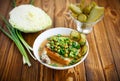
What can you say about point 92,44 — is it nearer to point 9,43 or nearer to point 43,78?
point 43,78

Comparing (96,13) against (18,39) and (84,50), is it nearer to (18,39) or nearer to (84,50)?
(84,50)

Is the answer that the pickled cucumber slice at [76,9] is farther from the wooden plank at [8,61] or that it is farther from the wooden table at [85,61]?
the wooden plank at [8,61]

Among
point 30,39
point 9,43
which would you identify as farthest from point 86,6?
point 9,43

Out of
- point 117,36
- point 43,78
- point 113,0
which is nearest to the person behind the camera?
point 43,78

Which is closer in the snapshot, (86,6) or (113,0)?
(86,6)

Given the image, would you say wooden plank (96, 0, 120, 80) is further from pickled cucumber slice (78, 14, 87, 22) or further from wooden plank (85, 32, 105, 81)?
pickled cucumber slice (78, 14, 87, 22)

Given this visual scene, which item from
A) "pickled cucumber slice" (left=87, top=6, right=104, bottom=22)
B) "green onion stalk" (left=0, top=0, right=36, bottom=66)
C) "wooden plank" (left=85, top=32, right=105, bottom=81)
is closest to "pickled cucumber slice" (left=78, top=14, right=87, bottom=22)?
"pickled cucumber slice" (left=87, top=6, right=104, bottom=22)

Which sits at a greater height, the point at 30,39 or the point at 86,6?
the point at 86,6

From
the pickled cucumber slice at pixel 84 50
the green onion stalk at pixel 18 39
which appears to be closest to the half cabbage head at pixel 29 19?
the green onion stalk at pixel 18 39
